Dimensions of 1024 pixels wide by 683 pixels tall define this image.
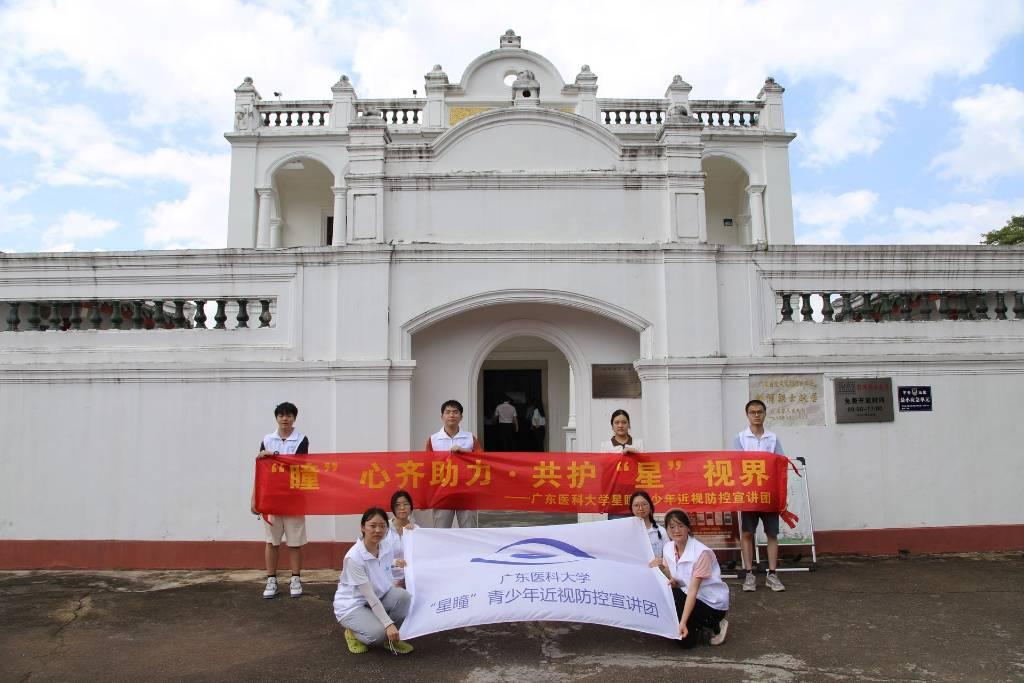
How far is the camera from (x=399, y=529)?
17.2 ft

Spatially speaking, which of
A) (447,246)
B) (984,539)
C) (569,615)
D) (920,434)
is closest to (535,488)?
(569,615)

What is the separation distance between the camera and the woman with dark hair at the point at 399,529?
494cm

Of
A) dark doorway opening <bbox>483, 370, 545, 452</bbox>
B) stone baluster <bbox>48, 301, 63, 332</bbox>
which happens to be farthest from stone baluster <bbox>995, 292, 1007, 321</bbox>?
stone baluster <bbox>48, 301, 63, 332</bbox>

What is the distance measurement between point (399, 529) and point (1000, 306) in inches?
270

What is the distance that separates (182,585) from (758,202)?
1293cm

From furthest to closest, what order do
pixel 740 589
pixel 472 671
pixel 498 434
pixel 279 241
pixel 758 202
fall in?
1. pixel 279 241
2. pixel 758 202
3. pixel 498 434
4. pixel 740 589
5. pixel 472 671

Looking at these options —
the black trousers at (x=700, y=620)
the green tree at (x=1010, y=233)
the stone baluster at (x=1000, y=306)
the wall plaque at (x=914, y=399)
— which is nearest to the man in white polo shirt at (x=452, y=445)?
the black trousers at (x=700, y=620)

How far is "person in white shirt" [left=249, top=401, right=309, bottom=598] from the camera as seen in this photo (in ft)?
20.0

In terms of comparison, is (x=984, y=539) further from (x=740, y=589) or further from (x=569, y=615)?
(x=569, y=615)

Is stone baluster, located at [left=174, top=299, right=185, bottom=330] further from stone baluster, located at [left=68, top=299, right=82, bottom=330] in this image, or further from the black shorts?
the black shorts

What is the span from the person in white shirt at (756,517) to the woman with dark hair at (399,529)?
304 cm

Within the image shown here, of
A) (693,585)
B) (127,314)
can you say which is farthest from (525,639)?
(127,314)

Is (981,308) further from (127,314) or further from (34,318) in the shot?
(34,318)

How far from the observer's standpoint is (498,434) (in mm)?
11859
